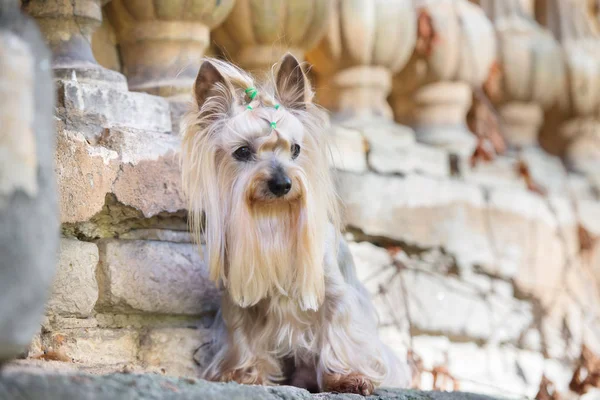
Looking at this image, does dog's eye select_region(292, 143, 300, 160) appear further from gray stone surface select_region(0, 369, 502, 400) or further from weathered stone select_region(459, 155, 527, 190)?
weathered stone select_region(459, 155, 527, 190)

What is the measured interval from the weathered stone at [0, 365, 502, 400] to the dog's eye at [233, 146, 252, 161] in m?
0.82

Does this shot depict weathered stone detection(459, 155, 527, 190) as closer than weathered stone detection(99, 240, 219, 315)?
No

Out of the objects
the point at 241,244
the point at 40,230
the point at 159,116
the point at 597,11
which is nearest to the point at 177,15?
the point at 159,116

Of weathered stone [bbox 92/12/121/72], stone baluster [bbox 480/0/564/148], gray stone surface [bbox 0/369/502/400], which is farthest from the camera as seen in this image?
stone baluster [bbox 480/0/564/148]

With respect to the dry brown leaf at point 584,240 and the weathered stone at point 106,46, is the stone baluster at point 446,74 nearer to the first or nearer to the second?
the dry brown leaf at point 584,240

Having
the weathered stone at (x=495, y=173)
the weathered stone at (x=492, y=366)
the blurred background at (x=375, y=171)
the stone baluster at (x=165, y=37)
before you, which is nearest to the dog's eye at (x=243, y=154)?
the blurred background at (x=375, y=171)

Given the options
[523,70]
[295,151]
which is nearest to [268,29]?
[295,151]

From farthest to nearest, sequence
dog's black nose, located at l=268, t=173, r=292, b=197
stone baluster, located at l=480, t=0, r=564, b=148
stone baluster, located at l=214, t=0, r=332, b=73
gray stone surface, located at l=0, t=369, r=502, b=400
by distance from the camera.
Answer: stone baluster, located at l=480, t=0, r=564, b=148 < stone baluster, located at l=214, t=0, r=332, b=73 < dog's black nose, located at l=268, t=173, r=292, b=197 < gray stone surface, located at l=0, t=369, r=502, b=400

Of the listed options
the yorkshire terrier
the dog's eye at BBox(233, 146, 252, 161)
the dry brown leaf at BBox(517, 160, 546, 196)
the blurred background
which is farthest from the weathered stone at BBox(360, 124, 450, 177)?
the dog's eye at BBox(233, 146, 252, 161)

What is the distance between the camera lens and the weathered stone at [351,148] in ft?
14.1

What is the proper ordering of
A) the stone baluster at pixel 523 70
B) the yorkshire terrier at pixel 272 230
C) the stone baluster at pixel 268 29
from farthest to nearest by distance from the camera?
the stone baluster at pixel 523 70 → the stone baluster at pixel 268 29 → the yorkshire terrier at pixel 272 230

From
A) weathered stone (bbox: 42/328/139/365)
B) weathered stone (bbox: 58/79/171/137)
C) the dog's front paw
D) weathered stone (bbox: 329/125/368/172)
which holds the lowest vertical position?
the dog's front paw

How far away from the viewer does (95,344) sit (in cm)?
318

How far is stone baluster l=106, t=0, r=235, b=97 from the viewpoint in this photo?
3691mm
